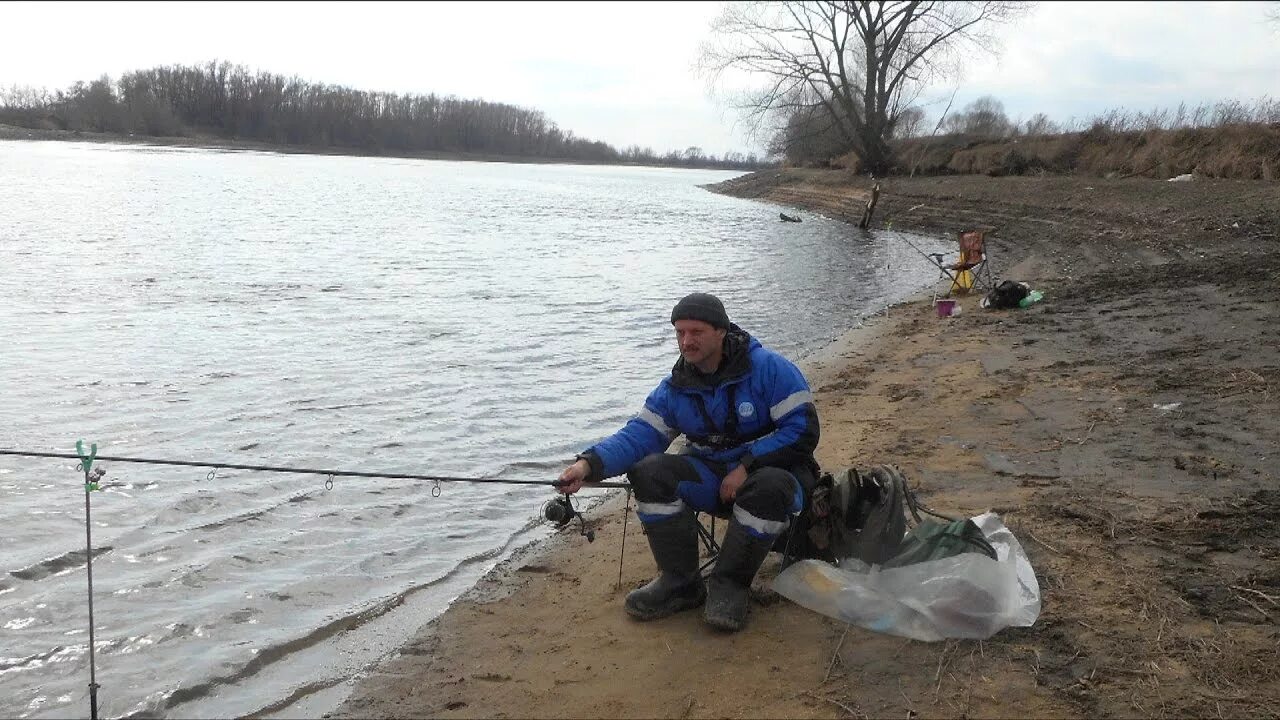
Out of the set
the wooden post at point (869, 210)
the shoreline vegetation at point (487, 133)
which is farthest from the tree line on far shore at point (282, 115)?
the wooden post at point (869, 210)

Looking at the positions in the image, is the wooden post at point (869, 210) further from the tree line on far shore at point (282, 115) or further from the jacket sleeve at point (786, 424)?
the tree line on far shore at point (282, 115)


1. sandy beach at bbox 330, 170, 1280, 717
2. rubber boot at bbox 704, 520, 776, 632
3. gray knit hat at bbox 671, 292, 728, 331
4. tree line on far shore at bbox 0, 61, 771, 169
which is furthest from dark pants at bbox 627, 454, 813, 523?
tree line on far shore at bbox 0, 61, 771, 169

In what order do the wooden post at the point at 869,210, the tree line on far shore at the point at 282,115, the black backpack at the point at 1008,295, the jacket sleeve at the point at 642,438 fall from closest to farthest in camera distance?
the jacket sleeve at the point at 642,438 < the black backpack at the point at 1008,295 < the wooden post at the point at 869,210 < the tree line on far shore at the point at 282,115

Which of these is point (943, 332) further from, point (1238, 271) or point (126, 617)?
point (126, 617)

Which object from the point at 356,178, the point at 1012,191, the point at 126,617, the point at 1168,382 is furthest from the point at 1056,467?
the point at 356,178

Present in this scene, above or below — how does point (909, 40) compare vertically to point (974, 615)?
above

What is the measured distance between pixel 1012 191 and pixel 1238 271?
712 inches

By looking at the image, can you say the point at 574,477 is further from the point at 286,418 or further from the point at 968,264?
the point at 968,264

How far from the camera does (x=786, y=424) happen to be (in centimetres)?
394

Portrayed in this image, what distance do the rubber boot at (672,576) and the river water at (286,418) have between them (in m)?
1.14

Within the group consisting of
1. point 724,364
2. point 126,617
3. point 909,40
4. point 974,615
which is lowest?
point 126,617

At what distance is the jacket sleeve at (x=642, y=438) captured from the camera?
13.4 feet

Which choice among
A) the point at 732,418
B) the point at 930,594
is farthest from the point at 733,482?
the point at 930,594

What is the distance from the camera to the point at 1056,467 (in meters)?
5.67
